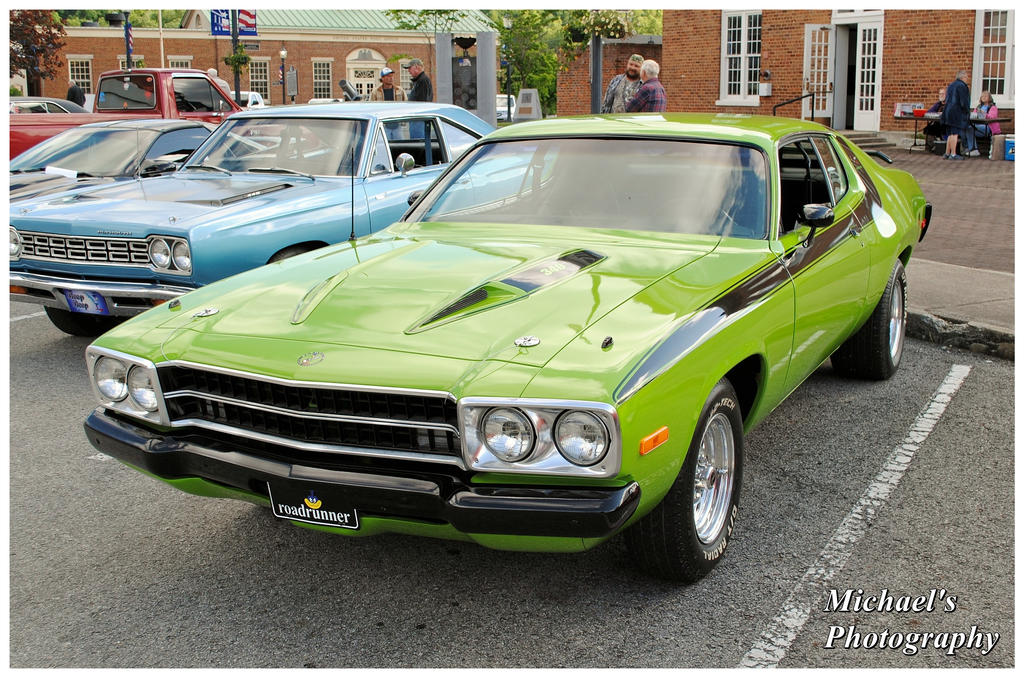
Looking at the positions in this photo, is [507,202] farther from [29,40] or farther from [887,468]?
[29,40]

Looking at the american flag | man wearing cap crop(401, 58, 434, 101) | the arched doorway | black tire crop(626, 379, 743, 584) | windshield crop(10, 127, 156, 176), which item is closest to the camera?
black tire crop(626, 379, 743, 584)

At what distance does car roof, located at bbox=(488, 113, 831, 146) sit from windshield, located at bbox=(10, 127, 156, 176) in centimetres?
536

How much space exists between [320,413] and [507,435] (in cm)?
59

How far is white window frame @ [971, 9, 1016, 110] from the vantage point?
65.3ft

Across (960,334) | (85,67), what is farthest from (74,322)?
(85,67)

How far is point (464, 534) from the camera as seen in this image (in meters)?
2.97

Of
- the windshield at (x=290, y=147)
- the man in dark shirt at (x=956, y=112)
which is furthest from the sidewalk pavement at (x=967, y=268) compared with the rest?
the windshield at (x=290, y=147)

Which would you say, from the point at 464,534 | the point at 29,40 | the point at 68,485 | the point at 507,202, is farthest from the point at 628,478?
the point at 29,40

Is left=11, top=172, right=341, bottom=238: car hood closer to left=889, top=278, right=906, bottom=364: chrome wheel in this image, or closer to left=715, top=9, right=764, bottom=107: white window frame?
left=889, top=278, right=906, bottom=364: chrome wheel

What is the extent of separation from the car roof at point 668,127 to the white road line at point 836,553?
62.5 inches

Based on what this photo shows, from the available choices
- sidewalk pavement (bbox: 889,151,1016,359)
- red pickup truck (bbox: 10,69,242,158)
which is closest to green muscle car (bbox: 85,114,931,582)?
sidewalk pavement (bbox: 889,151,1016,359)

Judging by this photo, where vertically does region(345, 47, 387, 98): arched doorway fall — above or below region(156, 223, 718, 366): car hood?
above

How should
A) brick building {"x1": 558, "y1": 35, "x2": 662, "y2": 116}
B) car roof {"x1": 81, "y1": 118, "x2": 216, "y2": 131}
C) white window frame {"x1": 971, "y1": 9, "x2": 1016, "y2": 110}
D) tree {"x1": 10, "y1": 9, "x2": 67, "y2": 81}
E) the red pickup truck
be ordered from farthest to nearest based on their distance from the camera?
tree {"x1": 10, "y1": 9, "x2": 67, "y2": 81}, brick building {"x1": 558, "y1": 35, "x2": 662, "y2": 116}, white window frame {"x1": 971, "y1": 9, "x2": 1016, "y2": 110}, the red pickup truck, car roof {"x1": 81, "y1": 118, "x2": 216, "y2": 131}

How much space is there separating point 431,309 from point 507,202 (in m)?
1.43
